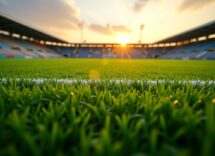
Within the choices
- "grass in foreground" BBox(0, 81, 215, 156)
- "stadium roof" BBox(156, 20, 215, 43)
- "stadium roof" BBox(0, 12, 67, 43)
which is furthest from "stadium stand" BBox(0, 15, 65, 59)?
"stadium roof" BBox(156, 20, 215, 43)

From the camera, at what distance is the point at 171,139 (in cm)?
100

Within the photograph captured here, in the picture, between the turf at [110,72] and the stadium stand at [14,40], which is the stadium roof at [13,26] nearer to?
the stadium stand at [14,40]

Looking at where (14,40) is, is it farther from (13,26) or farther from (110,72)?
(110,72)

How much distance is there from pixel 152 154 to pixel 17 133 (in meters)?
0.73

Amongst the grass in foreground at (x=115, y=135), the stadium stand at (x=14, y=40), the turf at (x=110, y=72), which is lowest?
the grass in foreground at (x=115, y=135)

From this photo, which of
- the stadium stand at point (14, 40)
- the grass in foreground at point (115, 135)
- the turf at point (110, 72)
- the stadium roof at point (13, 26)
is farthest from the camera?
the stadium stand at point (14, 40)

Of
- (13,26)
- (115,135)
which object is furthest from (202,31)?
(115,135)

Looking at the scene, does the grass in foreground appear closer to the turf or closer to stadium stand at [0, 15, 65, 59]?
the turf

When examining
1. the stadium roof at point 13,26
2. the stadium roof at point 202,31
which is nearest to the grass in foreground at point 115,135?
the stadium roof at point 13,26

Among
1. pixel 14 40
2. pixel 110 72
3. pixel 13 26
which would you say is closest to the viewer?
pixel 110 72

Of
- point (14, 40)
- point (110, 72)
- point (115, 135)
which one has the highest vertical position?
point (14, 40)

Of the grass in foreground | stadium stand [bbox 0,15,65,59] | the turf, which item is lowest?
the grass in foreground

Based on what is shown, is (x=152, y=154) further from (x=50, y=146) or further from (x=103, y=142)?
(x=50, y=146)

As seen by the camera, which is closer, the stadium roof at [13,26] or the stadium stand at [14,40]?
the stadium roof at [13,26]
